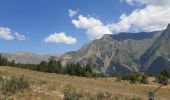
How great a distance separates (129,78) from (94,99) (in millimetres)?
114279

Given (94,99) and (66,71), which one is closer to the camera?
(94,99)

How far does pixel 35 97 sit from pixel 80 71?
4957 inches

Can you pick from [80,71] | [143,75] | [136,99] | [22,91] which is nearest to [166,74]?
[143,75]

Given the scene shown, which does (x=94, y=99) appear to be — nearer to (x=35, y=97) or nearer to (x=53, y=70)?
(x=35, y=97)

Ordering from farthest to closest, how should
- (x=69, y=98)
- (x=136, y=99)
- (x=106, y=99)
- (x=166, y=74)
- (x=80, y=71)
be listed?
(x=80, y=71) < (x=166, y=74) < (x=136, y=99) < (x=106, y=99) < (x=69, y=98)

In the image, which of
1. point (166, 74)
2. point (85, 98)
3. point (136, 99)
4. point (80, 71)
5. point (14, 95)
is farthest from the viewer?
point (80, 71)

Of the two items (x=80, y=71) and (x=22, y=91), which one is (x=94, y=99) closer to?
(x=22, y=91)

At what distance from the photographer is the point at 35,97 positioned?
2488cm

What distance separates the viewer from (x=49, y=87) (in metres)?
33.8

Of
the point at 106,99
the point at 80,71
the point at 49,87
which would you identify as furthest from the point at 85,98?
the point at 80,71

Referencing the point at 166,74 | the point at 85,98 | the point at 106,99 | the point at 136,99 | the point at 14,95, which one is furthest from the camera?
the point at 166,74

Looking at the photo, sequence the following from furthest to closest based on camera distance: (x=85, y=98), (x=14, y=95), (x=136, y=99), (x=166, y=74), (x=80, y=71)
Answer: (x=80, y=71)
(x=166, y=74)
(x=136, y=99)
(x=85, y=98)
(x=14, y=95)

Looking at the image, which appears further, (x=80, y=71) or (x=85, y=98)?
(x=80, y=71)

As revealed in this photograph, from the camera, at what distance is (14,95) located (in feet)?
79.9
